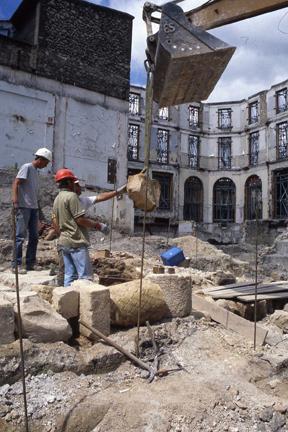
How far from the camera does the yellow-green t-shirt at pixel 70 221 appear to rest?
16.4ft

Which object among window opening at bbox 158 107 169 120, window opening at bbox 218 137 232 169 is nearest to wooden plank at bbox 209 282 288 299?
window opening at bbox 158 107 169 120

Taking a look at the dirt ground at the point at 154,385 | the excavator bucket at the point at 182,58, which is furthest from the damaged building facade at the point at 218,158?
the dirt ground at the point at 154,385

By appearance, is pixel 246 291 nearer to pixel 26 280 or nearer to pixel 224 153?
pixel 26 280

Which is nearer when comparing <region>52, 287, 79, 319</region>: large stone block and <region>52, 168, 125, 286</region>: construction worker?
<region>52, 287, 79, 319</region>: large stone block

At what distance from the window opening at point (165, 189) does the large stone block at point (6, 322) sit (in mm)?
32350

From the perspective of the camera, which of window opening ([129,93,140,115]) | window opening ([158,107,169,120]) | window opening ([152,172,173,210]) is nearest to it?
window opening ([129,93,140,115])

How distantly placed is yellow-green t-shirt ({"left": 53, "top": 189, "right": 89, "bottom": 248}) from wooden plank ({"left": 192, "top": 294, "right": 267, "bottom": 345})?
1.61m

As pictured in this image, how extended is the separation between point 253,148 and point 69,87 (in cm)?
2336

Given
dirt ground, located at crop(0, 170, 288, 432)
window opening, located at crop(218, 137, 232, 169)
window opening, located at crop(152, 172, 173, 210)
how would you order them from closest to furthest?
1. dirt ground, located at crop(0, 170, 288, 432)
2. window opening, located at crop(152, 172, 173, 210)
3. window opening, located at crop(218, 137, 232, 169)

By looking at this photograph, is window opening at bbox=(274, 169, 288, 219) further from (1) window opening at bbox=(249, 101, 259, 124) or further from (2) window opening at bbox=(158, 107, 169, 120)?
(2) window opening at bbox=(158, 107, 169, 120)

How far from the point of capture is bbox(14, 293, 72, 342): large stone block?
3773 millimetres

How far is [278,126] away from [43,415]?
35.0m

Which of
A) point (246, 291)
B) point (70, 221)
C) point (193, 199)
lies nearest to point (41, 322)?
point (70, 221)

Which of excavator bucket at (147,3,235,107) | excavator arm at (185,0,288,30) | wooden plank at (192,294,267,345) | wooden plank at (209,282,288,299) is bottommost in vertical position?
wooden plank at (192,294,267,345)
